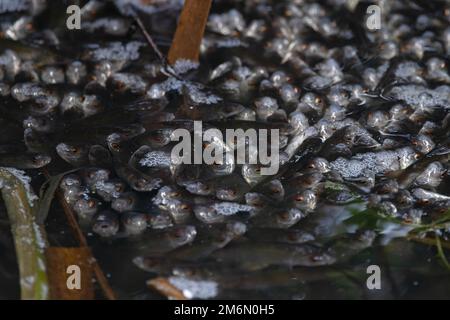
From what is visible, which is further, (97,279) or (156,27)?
(156,27)

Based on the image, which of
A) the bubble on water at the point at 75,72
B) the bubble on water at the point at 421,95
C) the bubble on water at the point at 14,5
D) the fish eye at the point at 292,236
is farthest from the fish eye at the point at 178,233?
the bubble on water at the point at 14,5

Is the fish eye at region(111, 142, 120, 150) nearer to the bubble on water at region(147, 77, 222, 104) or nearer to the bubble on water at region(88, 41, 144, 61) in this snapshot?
the bubble on water at region(147, 77, 222, 104)

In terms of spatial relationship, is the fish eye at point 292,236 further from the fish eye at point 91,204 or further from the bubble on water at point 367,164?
the fish eye at point 91,204

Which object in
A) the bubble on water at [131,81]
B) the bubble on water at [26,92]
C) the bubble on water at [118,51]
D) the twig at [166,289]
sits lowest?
the twig at [166,289]

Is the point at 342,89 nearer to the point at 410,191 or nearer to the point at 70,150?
the point at 410,191

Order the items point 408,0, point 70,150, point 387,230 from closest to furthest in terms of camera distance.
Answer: point 387,230 < point 70,150 < point 408,0

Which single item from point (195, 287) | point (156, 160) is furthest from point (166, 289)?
point (156, 160)

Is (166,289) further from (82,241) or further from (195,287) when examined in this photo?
(82,241)
